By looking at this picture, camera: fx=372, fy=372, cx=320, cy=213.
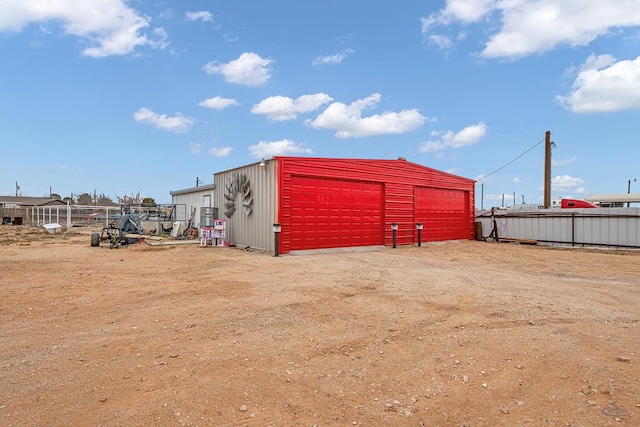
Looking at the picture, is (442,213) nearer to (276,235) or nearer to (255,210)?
(255,210)

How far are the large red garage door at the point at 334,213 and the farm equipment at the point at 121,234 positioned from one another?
23.9 feet

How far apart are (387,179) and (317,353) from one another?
42.6 ft

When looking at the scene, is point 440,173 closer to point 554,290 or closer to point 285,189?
point 285,189

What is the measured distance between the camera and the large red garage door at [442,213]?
18.1 m

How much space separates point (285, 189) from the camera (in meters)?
12.9

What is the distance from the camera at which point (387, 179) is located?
16.0 meters

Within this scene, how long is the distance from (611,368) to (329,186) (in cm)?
1126

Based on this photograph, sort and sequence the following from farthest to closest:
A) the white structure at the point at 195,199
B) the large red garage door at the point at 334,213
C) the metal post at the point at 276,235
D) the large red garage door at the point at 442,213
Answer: the white structure at the point at 195,199
the large red garage door at the point at 442,213
the large red garage door at the point at 334,213
the metal post at the point at 276,235

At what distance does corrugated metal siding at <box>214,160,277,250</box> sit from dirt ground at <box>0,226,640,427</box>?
5962 millimetres

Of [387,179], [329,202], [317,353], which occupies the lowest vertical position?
[317,353]

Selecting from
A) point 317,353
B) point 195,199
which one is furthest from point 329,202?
point 317,353

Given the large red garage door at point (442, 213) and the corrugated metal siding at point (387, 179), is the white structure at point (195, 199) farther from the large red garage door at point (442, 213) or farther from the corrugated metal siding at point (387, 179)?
the large red garage door at point (442, 213)

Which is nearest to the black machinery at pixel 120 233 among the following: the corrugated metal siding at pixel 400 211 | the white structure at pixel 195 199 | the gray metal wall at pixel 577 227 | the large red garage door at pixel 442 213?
the white structure at pixel 195 199

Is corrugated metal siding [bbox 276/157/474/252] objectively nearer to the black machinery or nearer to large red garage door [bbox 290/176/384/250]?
large red garage door [bbox 290/176/384/250]
